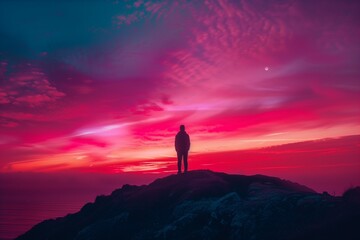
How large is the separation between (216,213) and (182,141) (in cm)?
934

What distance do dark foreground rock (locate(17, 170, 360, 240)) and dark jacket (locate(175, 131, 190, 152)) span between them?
2.64 m

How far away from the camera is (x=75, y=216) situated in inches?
1294

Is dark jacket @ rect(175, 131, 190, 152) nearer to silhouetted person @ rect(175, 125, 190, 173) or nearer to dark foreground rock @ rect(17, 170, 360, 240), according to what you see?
silhouetted person @ rect(175, 125, 190, 173)

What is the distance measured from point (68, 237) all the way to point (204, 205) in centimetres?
1425

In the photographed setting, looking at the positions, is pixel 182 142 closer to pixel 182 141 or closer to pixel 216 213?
pixel 182 141

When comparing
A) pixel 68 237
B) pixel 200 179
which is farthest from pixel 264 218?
pixel 68 237

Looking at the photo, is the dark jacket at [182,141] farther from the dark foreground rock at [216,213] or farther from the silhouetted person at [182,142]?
the dark foreground rock at [216,213]

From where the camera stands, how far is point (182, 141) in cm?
2781

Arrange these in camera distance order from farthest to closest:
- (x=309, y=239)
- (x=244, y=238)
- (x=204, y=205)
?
(x=204, y=205), (x=244, y=238), (x=309, y=239)

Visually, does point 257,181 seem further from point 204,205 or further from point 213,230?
point 213,230

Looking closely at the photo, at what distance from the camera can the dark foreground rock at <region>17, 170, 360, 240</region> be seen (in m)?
14.9

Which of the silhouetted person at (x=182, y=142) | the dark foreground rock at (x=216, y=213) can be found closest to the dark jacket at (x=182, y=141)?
the silhouetted person at (x=182, y=142)

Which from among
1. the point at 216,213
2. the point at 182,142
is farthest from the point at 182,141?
the point at 216,213

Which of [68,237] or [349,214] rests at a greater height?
[349,214]
